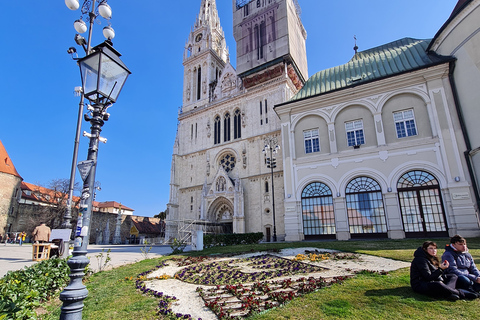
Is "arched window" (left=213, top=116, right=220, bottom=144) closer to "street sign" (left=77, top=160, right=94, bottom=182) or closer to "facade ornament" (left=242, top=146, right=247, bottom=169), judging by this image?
"facade ornament" (left=242, top=146, right=247, bottom=169)

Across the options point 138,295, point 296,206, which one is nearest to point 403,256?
point 138,295

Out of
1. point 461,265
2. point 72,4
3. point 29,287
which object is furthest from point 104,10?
point 461,265

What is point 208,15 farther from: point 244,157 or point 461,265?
point 461,265

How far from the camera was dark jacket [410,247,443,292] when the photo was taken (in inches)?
197

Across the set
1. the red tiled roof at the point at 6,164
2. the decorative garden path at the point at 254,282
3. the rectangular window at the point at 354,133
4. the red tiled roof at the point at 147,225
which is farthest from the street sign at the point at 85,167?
the red tiled roof at the point at 147,225

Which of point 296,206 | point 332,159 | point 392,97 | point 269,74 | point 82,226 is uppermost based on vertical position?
point 269,74

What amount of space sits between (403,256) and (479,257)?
209 centimetres

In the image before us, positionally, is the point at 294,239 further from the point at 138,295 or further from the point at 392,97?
the point at 138,295

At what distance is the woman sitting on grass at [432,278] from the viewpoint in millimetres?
4828

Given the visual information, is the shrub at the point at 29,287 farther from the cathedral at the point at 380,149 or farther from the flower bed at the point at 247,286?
the cathedral at the point at 380,149

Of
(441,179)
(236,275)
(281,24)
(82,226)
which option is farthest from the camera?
(281,24)

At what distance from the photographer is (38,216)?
38.3 meters

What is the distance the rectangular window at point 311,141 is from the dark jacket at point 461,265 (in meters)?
15.9

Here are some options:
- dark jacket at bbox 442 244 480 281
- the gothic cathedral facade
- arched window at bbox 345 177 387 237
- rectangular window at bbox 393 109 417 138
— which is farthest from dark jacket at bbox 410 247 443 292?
the gothic cathedral facade
